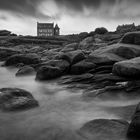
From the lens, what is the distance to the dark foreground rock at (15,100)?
8.05m

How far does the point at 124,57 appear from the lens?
12883 millimetres

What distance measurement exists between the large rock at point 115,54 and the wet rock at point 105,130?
609 centimetres

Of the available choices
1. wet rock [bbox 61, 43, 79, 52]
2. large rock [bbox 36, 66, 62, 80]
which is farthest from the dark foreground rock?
wet rock [bbox 61, 43, 79, 52]

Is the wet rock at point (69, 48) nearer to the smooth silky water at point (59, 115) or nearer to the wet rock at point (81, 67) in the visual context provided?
the wet rock at point (81, 67)

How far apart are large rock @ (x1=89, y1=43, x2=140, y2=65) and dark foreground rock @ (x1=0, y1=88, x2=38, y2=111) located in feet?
16.3

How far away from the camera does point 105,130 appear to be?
6.27 meters

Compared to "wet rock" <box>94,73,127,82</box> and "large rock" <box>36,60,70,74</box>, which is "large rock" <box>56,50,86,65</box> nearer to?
"large rock" <box>36,60,70,74</box>

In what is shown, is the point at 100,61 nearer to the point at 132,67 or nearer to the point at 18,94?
the point at 132,67

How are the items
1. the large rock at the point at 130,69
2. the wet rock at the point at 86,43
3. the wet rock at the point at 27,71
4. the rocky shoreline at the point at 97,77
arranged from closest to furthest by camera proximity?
the rocky shoreline at the point at 97,77, the large rock at the point at 130,69, the wet rock at the point at 27,71, the wet rock at the point at 86,43

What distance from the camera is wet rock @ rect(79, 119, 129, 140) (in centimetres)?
606

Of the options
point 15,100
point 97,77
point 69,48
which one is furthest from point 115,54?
point 69,48

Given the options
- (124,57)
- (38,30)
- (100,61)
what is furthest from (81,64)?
(38,30)

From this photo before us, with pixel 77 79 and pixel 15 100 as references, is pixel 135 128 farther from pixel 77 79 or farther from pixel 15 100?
pixel 77 79


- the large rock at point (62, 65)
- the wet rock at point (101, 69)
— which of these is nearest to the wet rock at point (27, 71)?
the large rock at point (62, 65)
